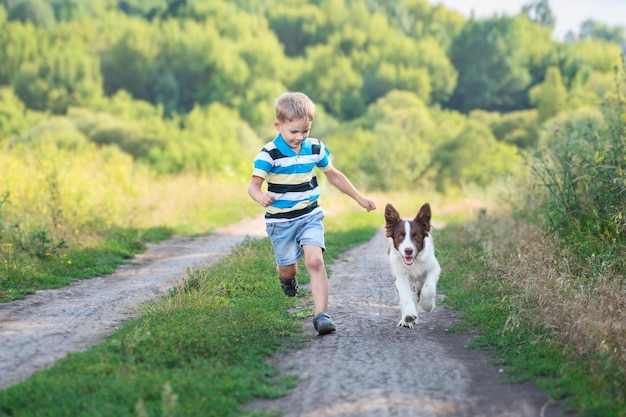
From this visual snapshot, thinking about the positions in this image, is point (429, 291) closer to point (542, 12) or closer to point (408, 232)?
point (408, 232)

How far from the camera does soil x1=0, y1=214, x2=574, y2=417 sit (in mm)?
5176

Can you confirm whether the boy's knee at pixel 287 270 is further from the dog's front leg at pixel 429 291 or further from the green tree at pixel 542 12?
the green tree at pixel 542 12

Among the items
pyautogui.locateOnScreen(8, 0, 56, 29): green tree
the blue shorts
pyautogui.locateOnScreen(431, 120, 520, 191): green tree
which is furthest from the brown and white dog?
pyautogui.locateOnScreen(8, 0, 56, 29): green tree

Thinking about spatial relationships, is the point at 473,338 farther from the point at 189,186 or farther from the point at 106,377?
the point at 189,186

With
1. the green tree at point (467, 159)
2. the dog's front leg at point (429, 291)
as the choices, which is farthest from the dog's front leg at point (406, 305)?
the green tree at point (467, 159)

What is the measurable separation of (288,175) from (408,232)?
1.35m

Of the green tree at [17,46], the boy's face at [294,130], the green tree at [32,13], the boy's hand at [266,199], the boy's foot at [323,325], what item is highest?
the green tree at [32,13]

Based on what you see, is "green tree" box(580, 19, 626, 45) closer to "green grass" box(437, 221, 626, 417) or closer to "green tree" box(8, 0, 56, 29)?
"green tree" box(8, 0, 56, 29)

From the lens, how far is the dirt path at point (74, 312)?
6.21 metres

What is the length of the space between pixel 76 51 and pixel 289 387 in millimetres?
70446

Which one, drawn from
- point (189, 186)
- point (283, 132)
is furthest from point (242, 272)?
point (189, 186)

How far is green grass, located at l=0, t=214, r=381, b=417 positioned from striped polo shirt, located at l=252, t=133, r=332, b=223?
1152 millimetres

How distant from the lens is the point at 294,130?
7.09 m

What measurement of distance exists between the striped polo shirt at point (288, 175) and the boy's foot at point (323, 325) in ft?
3.31
